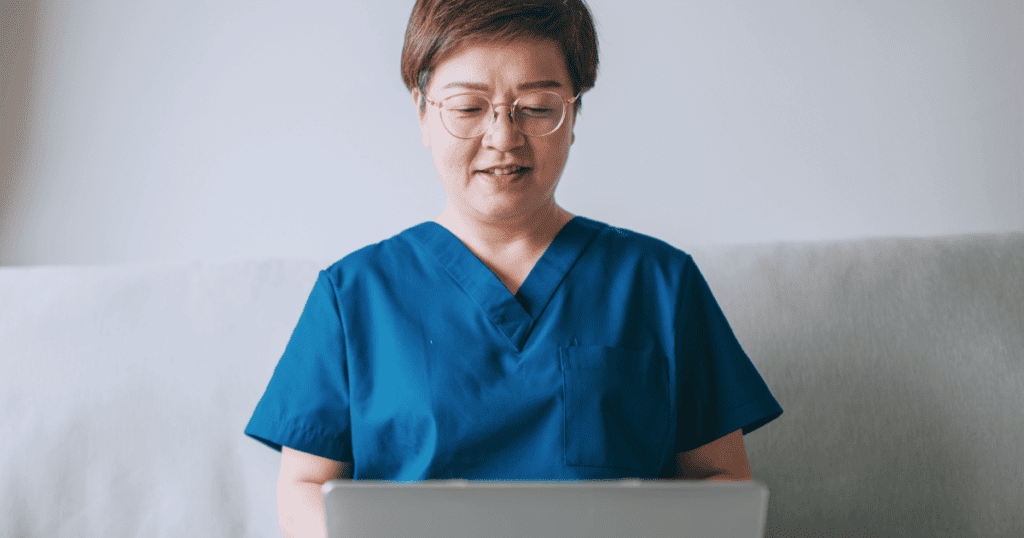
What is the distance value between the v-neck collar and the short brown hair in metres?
0.16

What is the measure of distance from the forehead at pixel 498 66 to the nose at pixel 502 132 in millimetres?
30

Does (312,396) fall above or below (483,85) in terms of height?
below

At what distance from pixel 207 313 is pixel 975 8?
5.10 feet

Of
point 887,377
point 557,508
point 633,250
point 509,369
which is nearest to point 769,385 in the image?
point 887,377

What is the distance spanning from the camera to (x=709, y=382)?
2.70 ft

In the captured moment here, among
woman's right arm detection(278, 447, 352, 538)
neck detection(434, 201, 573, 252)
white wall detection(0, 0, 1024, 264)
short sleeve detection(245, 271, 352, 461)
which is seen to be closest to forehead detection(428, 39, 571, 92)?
neck detection(434, 201, 573, 252)

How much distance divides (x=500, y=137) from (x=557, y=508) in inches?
17.7

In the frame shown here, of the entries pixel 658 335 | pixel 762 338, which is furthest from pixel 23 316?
pixel 762 338

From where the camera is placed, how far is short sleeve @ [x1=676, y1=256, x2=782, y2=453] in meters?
0.81

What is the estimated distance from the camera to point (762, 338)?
3.45ft

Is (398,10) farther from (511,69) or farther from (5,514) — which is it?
(5,514)

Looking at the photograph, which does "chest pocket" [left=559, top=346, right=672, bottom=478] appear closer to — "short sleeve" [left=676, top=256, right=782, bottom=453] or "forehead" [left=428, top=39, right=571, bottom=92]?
"short sleeve" [left=676, top=256, right=782, bottom=453]

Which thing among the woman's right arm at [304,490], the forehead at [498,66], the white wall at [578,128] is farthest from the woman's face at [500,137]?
the white wall at [578,128]

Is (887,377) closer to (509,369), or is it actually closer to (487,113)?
(509,369)
